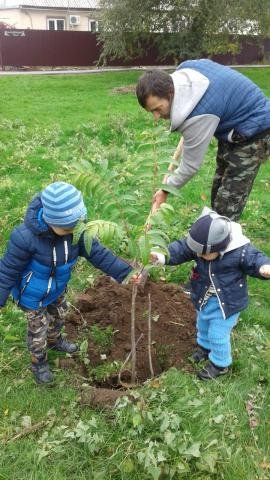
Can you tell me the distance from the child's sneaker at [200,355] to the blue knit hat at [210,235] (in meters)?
0.80

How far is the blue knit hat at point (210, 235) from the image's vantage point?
2.76m

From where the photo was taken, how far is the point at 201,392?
287 centimetres

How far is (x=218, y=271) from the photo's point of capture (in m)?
2.94

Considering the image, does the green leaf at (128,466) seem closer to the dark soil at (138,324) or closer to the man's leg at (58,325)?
the dark soil at (138,324)

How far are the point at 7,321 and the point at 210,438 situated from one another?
1.82 m

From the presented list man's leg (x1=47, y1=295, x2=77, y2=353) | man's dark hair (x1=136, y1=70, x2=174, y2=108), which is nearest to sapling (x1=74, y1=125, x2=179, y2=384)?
man's dark hair (x1=136, y1=70, x2=174, y2=108)

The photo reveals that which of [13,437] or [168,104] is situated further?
[168,104]

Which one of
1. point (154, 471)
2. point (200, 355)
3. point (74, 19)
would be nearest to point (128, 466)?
point (154, 471)

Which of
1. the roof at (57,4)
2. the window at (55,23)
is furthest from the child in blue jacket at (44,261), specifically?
the window at (55,23)

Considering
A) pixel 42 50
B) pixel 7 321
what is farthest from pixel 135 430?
pixel 42 50

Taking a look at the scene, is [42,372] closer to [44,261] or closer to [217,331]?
[44,261]

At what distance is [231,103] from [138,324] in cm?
162

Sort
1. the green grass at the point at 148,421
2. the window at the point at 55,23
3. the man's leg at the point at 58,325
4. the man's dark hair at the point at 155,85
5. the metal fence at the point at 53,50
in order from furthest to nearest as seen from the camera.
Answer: the window at the point at 55,23 < the metal fence at the point at 53,50 < the man's leg at the point at 58,325 < the man's dark hair at the point at 155,85 < the green grass at the point at 148,421

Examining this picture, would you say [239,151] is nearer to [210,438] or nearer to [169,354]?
[169,354]
